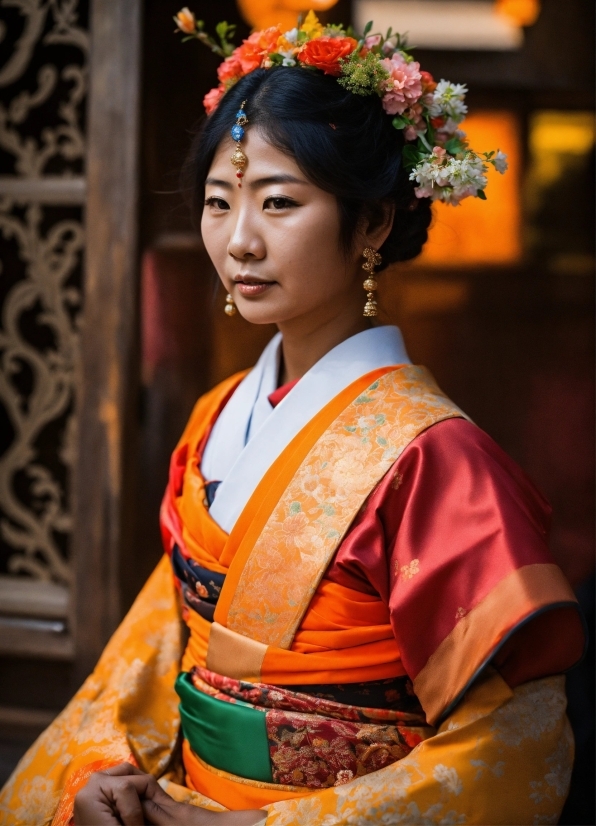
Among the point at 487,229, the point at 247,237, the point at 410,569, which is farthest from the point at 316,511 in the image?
the point at 487,229

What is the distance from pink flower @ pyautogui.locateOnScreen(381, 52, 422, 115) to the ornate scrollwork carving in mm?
1062

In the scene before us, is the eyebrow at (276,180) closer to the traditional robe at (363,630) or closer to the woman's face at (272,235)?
the woman's face at (272,235)

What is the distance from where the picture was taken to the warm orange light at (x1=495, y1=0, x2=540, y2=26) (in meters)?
2.34

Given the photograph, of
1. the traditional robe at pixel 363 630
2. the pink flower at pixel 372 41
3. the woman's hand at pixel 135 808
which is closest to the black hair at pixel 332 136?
the pink flower at pixel 372 41

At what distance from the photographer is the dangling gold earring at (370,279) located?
1364mm

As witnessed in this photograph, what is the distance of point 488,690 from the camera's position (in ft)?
3.76

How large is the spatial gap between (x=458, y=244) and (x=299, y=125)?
131cm

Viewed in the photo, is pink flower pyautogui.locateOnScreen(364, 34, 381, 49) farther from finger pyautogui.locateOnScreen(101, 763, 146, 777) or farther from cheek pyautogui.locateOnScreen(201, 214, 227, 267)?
finger pyautogui.locateOnScreen(101, 763, 146, 777)

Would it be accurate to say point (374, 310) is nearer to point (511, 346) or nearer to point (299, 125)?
point (299, 125)

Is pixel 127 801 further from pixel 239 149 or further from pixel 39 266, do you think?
pixel 39 266

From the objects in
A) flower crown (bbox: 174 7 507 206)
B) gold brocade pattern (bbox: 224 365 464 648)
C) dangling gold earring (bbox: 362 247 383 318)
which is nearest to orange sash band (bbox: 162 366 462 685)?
gold brocade pattern (bbox: 224 365 464 648)

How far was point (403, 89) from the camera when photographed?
1.33 m

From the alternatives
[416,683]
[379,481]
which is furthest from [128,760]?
[379,481]

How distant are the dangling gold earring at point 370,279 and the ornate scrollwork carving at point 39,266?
1.03 meters
